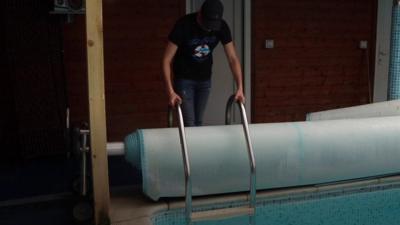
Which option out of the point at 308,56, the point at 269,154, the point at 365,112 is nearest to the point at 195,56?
the point at 269,154

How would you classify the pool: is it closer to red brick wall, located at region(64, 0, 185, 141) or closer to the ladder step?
the ladder step

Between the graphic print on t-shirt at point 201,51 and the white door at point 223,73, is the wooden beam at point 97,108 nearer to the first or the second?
the graphic print on t-shirt at point 201,51

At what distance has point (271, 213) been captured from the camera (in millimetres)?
3178

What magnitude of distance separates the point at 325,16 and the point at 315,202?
3.59m

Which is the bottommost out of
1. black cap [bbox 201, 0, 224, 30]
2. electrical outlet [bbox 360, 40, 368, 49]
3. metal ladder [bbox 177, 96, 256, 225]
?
metal ladder [bbox 177, 96, 256, 225]

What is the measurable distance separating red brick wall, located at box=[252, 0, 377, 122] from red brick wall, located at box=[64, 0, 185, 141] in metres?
1.31

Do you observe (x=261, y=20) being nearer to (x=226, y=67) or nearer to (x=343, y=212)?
(x=226, y=67)

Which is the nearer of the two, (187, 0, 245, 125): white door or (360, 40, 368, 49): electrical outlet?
(187, 0, 245, 125): white door

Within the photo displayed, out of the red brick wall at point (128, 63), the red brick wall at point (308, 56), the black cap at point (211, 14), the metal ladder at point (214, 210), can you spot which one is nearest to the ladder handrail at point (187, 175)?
the metal ladder at point (214, 210)

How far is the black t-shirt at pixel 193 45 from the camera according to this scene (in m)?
3.27

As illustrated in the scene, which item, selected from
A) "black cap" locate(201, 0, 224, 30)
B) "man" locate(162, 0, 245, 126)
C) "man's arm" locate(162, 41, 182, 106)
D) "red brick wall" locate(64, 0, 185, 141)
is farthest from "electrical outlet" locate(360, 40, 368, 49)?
"man's arm" locate(162, 41, 182, 106)

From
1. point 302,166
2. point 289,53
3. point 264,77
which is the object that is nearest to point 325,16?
point 289,53

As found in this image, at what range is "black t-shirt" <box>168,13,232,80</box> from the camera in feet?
10.7

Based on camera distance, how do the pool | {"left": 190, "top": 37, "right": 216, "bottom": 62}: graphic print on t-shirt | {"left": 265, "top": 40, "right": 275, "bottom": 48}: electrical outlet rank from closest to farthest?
the pool → {"left": 190, "top": 37, "right": 216, "bottom": 62}: graphic print on t-shirt → {"left": 265, "top": 40, "right": 275, "bottom": 48}: electrical outlet
